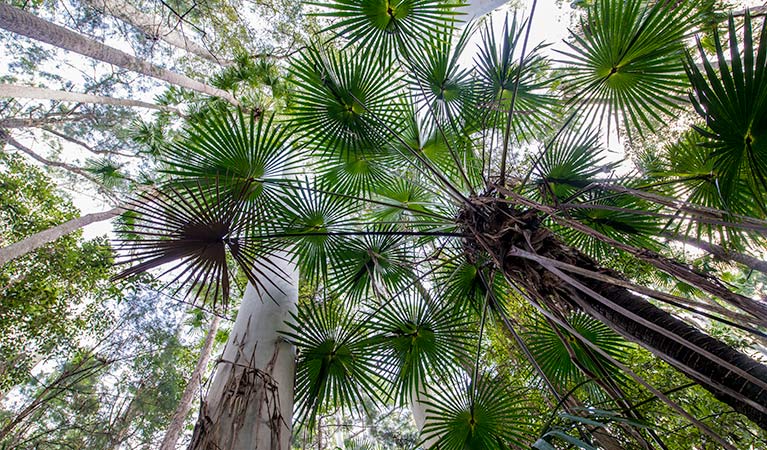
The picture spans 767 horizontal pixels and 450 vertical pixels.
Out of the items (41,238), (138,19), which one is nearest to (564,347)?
(41,238)

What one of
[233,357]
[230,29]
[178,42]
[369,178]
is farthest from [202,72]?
[233,357]

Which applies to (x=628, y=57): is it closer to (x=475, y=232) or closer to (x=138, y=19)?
(x=475, y=232)

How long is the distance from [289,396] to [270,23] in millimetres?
8327

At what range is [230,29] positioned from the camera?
6.78 meters

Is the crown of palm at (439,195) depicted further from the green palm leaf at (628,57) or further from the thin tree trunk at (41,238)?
the thin tree trunk at (41,238)

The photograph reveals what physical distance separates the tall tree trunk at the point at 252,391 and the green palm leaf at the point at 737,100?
1.90 meters

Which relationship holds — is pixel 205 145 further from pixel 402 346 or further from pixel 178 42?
pixel 178 42

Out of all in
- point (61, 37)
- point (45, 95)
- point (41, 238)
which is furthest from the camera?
point (45, 95)

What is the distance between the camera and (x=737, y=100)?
1121mm

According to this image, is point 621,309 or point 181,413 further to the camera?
point 181,413

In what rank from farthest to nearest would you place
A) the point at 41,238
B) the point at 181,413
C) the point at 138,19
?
the point at 138,19
the point at 181,413
the point at 41,238

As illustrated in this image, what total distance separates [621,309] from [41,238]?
676 centimetres

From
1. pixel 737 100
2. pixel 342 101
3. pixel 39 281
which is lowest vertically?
pixel 737 100

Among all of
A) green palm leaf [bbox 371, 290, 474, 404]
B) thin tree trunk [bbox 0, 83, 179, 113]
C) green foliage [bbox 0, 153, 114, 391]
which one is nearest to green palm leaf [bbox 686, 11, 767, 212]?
green palm leaf [bbox 371, 290, 474, 404]
